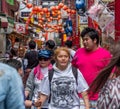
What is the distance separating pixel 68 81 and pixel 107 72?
2.60 m

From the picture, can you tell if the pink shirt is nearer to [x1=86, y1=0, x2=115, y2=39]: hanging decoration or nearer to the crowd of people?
the crowd of people

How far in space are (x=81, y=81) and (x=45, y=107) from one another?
943mm

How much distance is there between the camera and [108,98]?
2980 millimetres

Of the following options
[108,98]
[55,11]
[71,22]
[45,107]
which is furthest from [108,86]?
[71,22]

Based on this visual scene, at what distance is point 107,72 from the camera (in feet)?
10.2

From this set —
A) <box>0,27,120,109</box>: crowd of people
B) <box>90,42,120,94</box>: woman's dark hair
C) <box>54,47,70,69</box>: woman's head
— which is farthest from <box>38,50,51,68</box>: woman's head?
<box>90,42,120,94</box>: woman's dark hair

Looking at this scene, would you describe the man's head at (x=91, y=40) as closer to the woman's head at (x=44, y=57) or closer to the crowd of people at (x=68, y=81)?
the crowd of people at (x=68, y=81)

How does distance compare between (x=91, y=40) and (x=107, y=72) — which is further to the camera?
(x=91, y=40)

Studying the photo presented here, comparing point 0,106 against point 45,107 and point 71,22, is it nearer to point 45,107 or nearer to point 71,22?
point 45,107

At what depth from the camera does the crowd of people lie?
9.78 feet

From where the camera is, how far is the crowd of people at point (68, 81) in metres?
2.98

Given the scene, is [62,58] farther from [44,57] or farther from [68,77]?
[44,57]

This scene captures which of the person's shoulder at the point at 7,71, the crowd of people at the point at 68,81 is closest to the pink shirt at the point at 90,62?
the crowd of people at the point at 68,81

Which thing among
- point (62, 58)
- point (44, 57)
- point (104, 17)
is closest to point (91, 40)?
point (44, 57)
